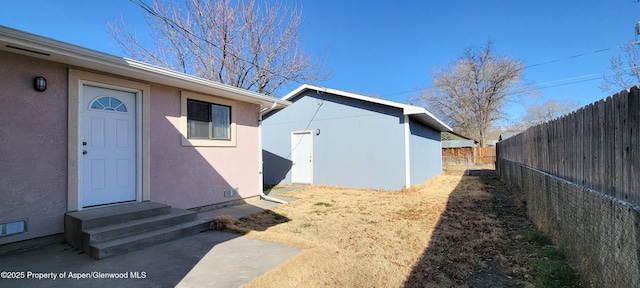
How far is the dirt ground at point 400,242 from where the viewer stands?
2848mm

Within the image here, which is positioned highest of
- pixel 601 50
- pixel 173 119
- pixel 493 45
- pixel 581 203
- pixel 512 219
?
pixel 493 45

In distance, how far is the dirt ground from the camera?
9.34 feet

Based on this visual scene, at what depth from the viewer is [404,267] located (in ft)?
10.2

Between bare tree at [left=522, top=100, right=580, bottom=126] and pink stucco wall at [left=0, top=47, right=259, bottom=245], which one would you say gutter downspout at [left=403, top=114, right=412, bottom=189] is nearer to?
pink stucco wall at [left=0, top=47, right=259, bottom=245]

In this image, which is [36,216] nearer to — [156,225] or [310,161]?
[156,225]

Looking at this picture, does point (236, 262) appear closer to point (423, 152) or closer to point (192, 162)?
point (192, 162)

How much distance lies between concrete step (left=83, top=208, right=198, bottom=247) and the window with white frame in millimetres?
1626

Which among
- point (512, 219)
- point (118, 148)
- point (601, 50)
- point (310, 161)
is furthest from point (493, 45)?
point (118, 148)

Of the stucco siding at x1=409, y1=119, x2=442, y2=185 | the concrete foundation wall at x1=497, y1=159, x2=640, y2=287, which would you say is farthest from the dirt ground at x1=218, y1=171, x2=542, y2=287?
the stucco siding at x1=409, y1=119, x2=442, y2=185

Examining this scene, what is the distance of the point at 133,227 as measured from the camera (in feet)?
12.6

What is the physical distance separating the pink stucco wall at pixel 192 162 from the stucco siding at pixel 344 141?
3678mm

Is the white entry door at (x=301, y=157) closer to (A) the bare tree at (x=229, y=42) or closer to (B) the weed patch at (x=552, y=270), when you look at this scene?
(A) the bare tree at (x=229, y=42)

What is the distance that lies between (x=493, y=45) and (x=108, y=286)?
30.9 metres

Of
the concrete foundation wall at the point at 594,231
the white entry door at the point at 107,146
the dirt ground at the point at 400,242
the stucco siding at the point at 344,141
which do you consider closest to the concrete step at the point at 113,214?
the white entry door at the point at 107,146
